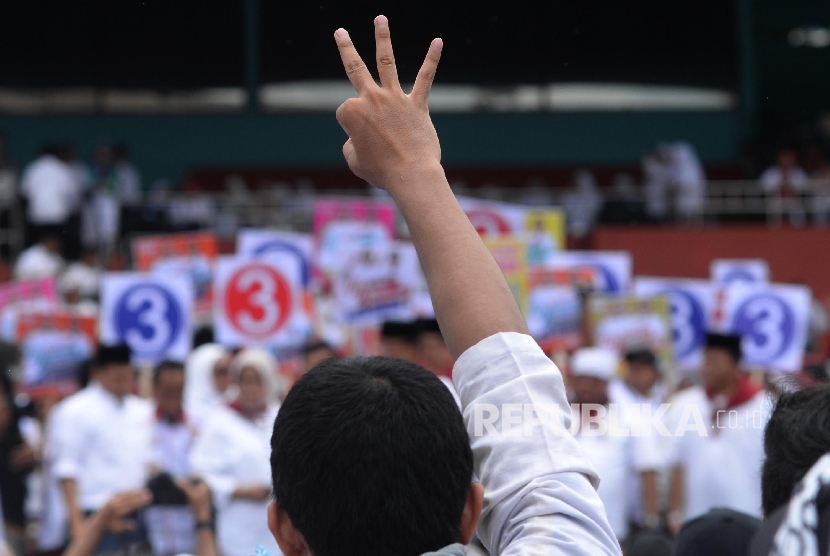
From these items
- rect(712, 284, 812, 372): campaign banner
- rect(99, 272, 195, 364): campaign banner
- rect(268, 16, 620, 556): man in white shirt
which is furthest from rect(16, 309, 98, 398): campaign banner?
rect(268, 16, 620, 556): man in white shirt

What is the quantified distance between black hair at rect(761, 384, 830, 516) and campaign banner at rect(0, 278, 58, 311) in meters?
6.06

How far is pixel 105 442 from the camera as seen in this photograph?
5.23 meters

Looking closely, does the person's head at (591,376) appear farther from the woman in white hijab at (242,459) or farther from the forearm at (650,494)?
the woman in white hijab at (242,459)

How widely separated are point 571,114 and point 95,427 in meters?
12.0

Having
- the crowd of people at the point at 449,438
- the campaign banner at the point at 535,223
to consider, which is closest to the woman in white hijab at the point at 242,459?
the campaign banner at the point at 535,223

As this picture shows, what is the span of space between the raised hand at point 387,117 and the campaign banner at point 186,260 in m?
6.13

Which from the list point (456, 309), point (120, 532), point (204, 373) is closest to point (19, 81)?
point (204, 373)

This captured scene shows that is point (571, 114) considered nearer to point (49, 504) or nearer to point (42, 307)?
point (42, 307)

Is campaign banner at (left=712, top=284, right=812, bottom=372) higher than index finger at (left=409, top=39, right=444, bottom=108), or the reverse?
index finger at (left=409, top=39, right=444, bottom=108)

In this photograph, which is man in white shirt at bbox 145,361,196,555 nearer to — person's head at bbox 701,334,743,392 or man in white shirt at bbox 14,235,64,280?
person's head at bbox 701,334,743,392

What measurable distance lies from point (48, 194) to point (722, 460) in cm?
818

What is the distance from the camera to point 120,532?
3.35 metres

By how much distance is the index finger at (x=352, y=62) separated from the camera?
4.01 feet

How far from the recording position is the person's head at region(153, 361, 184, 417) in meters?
5.32
